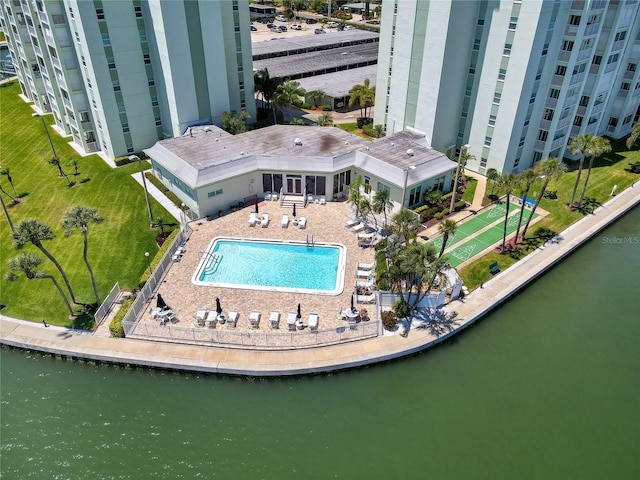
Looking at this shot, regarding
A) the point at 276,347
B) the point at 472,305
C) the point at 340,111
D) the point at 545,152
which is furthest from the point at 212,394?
the point at 340,111

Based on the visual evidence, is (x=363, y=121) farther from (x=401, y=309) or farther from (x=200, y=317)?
(x=200, y=317)

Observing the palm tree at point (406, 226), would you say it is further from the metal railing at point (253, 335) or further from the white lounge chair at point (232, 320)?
the white lounge chair at point (232, 320)


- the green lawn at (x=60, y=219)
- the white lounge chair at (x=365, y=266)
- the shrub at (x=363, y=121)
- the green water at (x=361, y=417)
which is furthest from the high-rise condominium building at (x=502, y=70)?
the green lawn at (x=60, y=219)

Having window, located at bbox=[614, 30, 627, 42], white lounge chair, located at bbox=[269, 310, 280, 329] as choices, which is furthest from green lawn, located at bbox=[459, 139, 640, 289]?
white lounge chair, located at bbox=[269, 310, 280, 329]

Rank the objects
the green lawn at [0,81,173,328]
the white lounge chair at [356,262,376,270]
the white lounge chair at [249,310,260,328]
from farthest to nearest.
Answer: the white lounge chair at [356,262,376,270] < the green lawn at [0,81,173,328] < the white lounge chair at [249,310,260,328]

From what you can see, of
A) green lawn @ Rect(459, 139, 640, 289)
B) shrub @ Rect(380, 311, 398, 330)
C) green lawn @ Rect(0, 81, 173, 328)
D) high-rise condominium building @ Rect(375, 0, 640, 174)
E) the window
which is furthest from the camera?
the window

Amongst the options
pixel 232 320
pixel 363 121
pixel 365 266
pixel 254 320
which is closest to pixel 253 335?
pixel 254 320

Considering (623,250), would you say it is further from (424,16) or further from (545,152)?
(424,16)

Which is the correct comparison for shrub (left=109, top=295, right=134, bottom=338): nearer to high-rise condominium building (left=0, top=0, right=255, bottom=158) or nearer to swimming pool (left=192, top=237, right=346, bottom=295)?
swimming pool (left=192, top=237, right=346, bottom=295)
